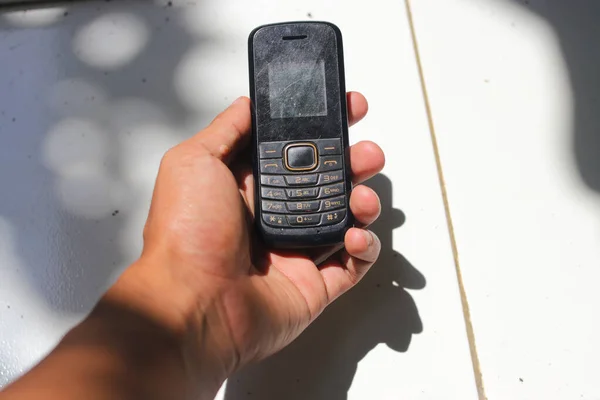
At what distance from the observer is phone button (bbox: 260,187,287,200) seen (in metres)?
0.59

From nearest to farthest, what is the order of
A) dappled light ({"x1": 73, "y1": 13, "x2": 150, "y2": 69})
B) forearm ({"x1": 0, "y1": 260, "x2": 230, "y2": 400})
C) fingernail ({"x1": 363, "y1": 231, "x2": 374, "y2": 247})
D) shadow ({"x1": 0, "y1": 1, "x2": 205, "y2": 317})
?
forearm ({"x1": 0, "y1": 260, "x2": 230, "y2": 400}) → fingernail ({"x1": 363, "y1": 231, "x2": 374, "y2": 247}) → shadow ({"x1": 0, "y1": 1, "x2": 205, "y2": 317}) → dappled light ({"x1": 73, "y1": 13, "x2": 150, "y2": 69})

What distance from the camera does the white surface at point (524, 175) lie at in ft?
1.94

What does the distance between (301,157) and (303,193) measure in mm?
43

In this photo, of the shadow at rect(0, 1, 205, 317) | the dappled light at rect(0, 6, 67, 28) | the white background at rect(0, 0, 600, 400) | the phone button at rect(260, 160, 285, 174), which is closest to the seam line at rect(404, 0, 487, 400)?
the white background at rect(0, 0, 600, 400)

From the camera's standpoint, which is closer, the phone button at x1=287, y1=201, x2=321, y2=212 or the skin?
the skin

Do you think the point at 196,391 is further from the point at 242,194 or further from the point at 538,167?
the point at 538,167

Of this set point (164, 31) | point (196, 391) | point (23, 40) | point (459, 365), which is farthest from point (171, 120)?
point (459, 365)

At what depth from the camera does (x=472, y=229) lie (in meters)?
0.65

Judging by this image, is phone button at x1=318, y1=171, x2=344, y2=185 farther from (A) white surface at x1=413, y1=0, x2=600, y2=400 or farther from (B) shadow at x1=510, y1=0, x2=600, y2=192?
(B) shadow at x1=510, y1=0, x2=600, y2=192

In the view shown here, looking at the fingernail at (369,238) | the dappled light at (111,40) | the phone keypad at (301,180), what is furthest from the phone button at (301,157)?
the dappled light at (111,40)

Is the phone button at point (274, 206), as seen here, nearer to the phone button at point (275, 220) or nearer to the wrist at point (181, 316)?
the phone button at point (275, 220)

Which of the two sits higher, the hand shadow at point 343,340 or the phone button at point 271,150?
the phone button at point 271,150

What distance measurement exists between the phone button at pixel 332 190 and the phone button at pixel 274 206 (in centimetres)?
5

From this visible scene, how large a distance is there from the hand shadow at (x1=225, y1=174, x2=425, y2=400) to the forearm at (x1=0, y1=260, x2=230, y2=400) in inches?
3.6
